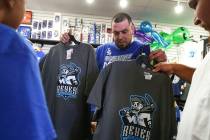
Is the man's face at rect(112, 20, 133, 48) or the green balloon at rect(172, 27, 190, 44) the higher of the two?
the green balloon at rect(172, 27, 190, 44)

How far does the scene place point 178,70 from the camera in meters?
2.26

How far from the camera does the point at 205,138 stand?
1.17m

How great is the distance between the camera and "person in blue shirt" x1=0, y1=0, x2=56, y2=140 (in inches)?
35.6

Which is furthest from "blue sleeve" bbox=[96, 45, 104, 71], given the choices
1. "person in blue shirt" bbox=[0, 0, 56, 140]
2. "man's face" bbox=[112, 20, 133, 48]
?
"person in blue shirt" bbox=[0, 0, 56, 140]

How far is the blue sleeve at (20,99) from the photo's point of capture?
0.90 m

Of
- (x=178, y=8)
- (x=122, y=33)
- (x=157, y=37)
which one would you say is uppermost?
(x=178, y=8)

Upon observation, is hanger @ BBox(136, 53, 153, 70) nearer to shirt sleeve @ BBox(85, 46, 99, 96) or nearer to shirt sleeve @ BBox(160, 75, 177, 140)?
shirt sleeve @ BBox(160, 75, 177, 140)

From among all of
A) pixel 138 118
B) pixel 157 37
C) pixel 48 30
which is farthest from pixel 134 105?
pixel 48 30

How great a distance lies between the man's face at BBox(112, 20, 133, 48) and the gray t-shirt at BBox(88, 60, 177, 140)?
858 millimetres

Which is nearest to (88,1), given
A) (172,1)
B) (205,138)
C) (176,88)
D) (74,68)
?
(172,1)

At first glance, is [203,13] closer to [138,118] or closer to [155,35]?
[138,118]

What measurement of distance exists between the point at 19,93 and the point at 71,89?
6.62ft

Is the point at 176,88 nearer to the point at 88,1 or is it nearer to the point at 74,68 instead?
the point at 74,68

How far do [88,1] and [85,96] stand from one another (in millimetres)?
3765
